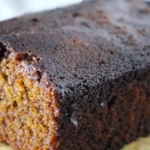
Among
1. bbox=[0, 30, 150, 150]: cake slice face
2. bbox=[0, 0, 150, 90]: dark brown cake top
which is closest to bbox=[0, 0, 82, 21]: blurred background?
bbox=[0, 0, 150, 90]: dark brown cake top

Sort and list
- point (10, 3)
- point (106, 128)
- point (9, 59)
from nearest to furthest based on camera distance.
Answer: point (9, 59)
point (106, 128)
point (10, 3)

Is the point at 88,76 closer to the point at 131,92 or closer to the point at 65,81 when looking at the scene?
the point at 65,81

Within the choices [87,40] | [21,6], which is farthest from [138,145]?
[21,6]

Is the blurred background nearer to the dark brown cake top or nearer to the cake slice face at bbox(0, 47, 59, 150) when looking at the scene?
the dark brown cake top

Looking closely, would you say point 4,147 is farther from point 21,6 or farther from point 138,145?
point 21,6

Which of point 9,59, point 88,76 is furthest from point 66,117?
point 9,59

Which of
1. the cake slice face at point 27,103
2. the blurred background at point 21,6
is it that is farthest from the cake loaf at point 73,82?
the blurred background at point 21,6
